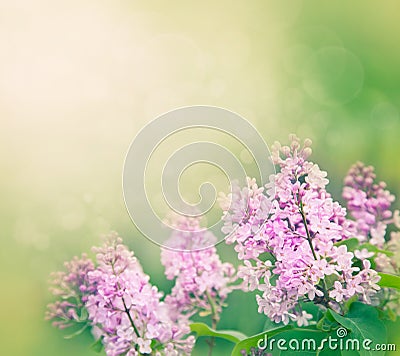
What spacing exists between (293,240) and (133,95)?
2.75 ft

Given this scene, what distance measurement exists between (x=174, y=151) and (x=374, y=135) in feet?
1.82

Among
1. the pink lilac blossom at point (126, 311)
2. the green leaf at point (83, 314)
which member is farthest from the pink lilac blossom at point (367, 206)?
the green leaf at point (83, 314)

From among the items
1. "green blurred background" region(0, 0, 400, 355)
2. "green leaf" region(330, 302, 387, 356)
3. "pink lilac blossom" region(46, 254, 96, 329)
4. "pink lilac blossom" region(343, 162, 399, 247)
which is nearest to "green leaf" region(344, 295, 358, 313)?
"green leaf" region(330, 302, 387, 356)

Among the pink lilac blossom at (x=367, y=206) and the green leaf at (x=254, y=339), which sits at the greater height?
the pink lilac blossom at (x=367, y=206)

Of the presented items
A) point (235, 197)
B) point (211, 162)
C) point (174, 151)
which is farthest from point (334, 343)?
point (174, 151)

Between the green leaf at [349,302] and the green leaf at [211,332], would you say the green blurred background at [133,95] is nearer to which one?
the green leaf at [211,332]

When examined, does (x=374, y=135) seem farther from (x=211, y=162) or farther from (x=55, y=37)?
(x=55, y=37)

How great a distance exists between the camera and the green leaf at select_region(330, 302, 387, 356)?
2.77 feet

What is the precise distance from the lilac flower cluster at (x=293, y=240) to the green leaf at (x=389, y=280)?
0.12ft

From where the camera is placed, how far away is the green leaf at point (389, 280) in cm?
88

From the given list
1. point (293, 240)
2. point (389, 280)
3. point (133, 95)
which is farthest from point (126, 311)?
point (133, 95)

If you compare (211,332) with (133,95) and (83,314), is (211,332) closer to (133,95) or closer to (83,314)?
(83,314)

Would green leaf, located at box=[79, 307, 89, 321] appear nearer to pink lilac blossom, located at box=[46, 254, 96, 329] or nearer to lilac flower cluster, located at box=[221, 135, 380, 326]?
pink lilac blossom, located at box=[46, 254, 96, 329]

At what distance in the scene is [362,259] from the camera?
0.87m
